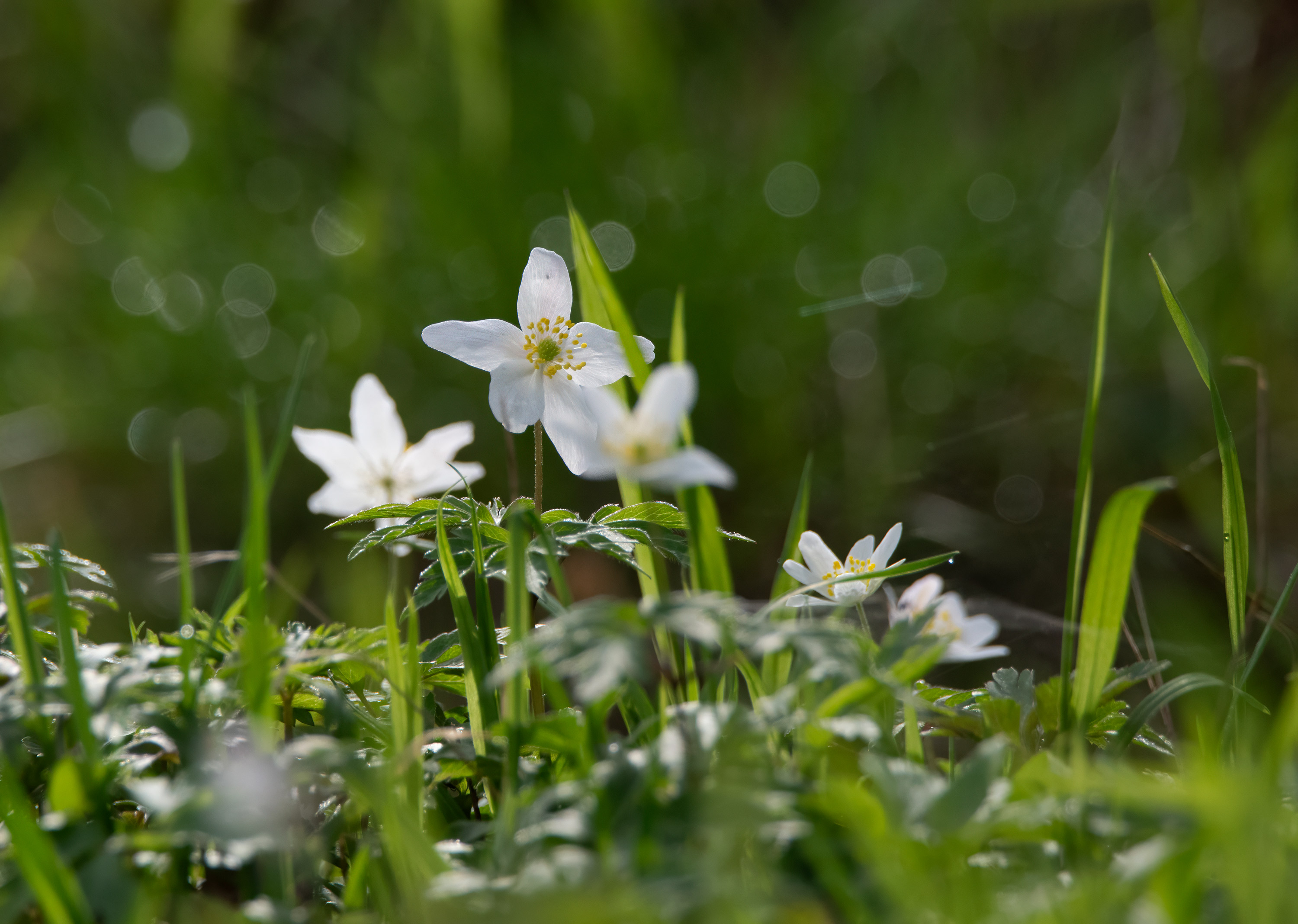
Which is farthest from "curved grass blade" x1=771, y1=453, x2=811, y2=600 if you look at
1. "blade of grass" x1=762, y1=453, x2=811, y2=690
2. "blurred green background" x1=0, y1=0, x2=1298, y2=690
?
"blurred green background" x1=0, y1=0, x2=1298, y2=690

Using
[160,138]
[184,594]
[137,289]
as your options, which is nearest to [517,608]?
[184,594]

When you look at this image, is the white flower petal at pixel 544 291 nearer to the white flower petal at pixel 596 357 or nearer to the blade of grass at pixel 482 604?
the white flower petal at pixel 596 357

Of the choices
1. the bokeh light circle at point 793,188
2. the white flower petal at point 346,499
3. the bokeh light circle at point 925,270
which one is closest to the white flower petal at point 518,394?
the white flower petal at point 346,499

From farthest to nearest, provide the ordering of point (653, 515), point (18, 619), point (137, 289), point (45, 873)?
point (137, 289) → point (653, 515) → point (18, 619) → point (45, 873)

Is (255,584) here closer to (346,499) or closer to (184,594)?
(184,594)

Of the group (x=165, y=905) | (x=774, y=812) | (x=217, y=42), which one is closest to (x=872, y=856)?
(x=774, y=812)

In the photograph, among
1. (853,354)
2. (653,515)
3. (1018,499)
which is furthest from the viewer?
(853,354)

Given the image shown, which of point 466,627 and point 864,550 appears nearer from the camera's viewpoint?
point 466,627

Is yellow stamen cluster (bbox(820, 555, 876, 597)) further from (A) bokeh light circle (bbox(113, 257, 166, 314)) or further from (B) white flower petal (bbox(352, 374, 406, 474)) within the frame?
(A) bokeh light circle (bbox(113, 257, 166, 314))
